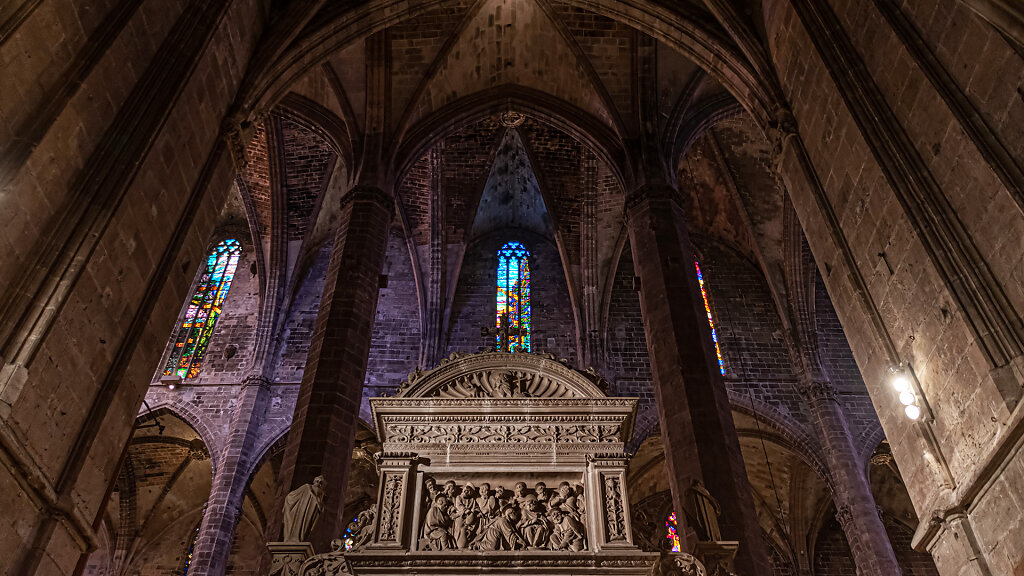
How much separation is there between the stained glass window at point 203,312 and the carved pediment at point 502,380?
43.1 feet

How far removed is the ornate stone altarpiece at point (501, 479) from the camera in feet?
15.6

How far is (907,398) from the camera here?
6.91 m

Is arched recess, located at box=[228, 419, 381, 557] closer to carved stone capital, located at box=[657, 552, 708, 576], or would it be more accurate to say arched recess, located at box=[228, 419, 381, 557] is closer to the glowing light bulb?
the glowing light bulb

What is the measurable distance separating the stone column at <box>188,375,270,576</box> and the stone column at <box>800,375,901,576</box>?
36.9ft

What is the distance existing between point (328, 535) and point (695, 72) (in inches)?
408

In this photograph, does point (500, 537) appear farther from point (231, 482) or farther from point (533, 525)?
point (231, 482)

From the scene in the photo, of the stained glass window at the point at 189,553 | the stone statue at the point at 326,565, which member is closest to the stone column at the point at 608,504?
the stone statue at the point at 326,565

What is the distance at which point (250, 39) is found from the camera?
10758 mm

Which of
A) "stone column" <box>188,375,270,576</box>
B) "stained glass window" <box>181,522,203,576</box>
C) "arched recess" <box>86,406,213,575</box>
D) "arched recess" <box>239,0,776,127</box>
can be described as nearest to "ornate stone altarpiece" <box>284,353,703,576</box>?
"arched recess" <box>239,0,776,127</box>

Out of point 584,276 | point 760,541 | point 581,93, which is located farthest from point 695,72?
point 760,541

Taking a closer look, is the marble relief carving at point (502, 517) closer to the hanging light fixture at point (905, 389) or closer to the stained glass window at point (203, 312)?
the hanging light fixture at point (905, 389)

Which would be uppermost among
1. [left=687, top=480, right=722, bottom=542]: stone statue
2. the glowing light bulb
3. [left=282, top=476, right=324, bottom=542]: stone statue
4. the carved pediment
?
the glowing light bulb

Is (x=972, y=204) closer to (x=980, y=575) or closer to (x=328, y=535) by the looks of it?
(x=980, y=575)

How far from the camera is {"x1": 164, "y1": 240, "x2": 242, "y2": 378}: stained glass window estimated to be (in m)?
17.3
